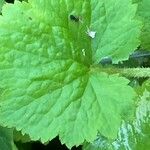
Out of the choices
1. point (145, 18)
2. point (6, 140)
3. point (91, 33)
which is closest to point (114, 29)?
point (91, 33)

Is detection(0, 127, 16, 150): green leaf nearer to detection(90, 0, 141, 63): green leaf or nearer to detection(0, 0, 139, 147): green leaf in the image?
detection(0, 0, 139, 147): green leaf

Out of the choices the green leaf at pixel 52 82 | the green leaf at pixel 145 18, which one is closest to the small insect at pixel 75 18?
the green leaf at pixel 52 82

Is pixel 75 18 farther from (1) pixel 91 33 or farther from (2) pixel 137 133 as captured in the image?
Answer: (2) pixel 137 133

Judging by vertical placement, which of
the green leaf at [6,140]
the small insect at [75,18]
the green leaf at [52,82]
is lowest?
the green leaf at [6,140]

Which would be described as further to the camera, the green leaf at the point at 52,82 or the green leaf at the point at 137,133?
the green leaf at the point at 137,133

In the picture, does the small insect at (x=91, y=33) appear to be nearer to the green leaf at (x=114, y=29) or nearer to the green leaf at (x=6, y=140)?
the green leaf at (x=114, y=29)
